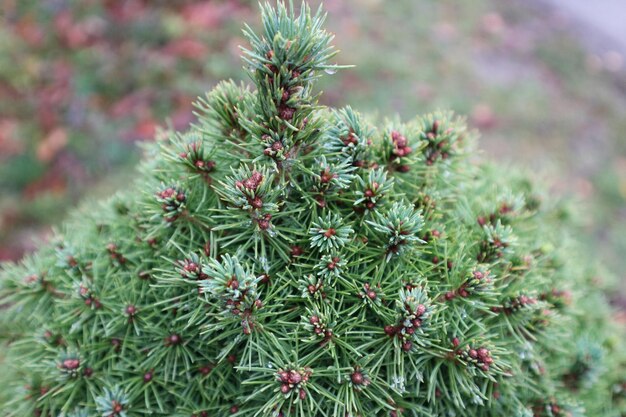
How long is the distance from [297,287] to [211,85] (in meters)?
3.18

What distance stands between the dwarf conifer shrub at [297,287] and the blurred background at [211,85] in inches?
88.1

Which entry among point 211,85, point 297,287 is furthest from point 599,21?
point 297,287

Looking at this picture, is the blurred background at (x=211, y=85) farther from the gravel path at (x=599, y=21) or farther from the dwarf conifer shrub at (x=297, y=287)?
the dwarf conifer shrub at (x=297, y=287)

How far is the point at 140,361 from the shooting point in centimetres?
144

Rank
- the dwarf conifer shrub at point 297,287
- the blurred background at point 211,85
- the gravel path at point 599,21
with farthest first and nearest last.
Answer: the gravel path at point 599,21 < the blurred background at point 211,85 < the dwarf conifer shrub at point 297,287

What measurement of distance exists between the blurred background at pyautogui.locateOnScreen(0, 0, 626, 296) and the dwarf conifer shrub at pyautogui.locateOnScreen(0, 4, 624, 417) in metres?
2.24

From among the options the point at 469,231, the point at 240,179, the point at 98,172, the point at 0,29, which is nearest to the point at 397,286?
the point at 469,231

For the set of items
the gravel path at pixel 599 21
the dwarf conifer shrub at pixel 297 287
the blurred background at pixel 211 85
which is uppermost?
the gravel path at pixel 599 21

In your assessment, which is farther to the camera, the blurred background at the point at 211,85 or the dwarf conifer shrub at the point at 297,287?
the blurred background at the point at 211,85

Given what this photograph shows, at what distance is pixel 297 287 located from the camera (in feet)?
4.34

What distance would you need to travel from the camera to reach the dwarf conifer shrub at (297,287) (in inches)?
49.8

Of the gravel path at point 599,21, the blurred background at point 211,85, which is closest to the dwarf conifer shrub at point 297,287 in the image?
the blurred background at point 211,85

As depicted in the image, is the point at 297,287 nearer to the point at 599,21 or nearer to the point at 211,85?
the point at 211,85

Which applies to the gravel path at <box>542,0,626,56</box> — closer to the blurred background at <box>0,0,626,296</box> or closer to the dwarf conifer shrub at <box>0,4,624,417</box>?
the blurred background at <box>0,0,626,296</box>
